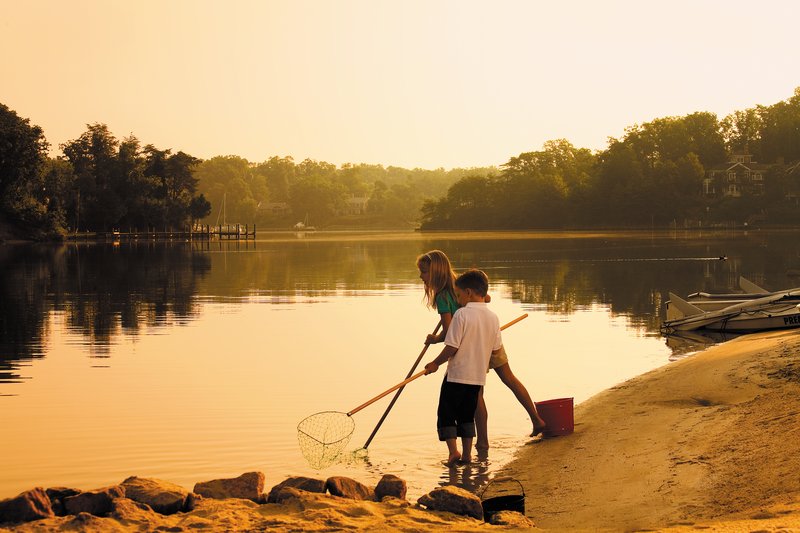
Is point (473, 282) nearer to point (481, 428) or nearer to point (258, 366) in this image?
point (481, 428)

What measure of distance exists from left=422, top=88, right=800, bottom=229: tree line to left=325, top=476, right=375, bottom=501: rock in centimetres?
14413

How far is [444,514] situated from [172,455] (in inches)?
181

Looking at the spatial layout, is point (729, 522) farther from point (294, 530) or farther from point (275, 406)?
point (275, 406)

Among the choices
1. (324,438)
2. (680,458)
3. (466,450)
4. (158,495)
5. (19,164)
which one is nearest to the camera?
(158,495)

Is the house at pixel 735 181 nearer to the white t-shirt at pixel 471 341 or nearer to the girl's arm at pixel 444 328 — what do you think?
the girl's arm at pixel 444 328

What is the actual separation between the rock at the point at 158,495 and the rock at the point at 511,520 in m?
2.61

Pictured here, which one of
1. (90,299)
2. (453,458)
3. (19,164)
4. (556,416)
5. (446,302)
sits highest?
(19,164)

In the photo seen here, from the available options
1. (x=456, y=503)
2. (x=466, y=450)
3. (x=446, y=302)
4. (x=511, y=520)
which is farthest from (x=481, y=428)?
(x=511, y=520)

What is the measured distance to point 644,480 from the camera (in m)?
9.16

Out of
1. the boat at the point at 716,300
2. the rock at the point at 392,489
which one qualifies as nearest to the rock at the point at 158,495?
the rock at the point at 392,489

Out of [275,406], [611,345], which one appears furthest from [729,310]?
[275,406]

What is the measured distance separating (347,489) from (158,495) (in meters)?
1.63

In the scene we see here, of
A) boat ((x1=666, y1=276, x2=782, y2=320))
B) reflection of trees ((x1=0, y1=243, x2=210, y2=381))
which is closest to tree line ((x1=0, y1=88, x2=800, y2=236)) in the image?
reflection of trees ((x1=0, y1=243, x2=210, y2=381))

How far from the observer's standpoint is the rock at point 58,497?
26.3 feet
